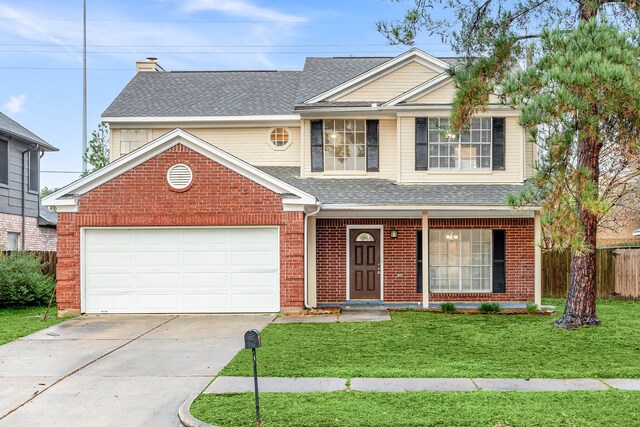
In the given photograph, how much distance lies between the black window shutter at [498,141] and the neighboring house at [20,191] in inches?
633

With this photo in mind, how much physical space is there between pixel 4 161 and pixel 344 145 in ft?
41.6

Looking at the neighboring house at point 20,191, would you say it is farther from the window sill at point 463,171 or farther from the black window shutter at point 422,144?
the window sill at point 463,171

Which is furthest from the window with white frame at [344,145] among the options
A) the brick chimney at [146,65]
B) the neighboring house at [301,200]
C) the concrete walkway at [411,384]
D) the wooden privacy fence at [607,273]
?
the concrete walkway at [411,384]

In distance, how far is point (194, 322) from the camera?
13.5m

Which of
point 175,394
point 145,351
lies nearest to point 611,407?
point 175,394

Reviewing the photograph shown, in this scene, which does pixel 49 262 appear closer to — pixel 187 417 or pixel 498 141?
pixel 498 141

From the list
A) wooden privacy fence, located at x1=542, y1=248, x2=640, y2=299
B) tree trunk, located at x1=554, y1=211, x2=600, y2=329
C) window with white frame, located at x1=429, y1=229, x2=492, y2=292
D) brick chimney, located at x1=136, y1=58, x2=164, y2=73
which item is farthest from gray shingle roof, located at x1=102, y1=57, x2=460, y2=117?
tree trunk, located at x1=554, y1=211, x2=600, y2=329

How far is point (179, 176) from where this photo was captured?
14.4 metres

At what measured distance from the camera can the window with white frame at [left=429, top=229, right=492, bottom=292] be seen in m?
17.0

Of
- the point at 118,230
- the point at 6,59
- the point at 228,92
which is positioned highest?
the point at 6,59

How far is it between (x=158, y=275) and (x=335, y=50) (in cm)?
2444

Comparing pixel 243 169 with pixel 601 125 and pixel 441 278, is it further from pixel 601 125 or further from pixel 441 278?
pixel 601 125

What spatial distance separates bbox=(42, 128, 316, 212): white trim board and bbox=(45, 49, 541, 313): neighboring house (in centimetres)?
3

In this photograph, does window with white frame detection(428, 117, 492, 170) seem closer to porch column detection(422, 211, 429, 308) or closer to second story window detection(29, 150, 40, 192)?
porch column detection(422, 211, 429, 308)
